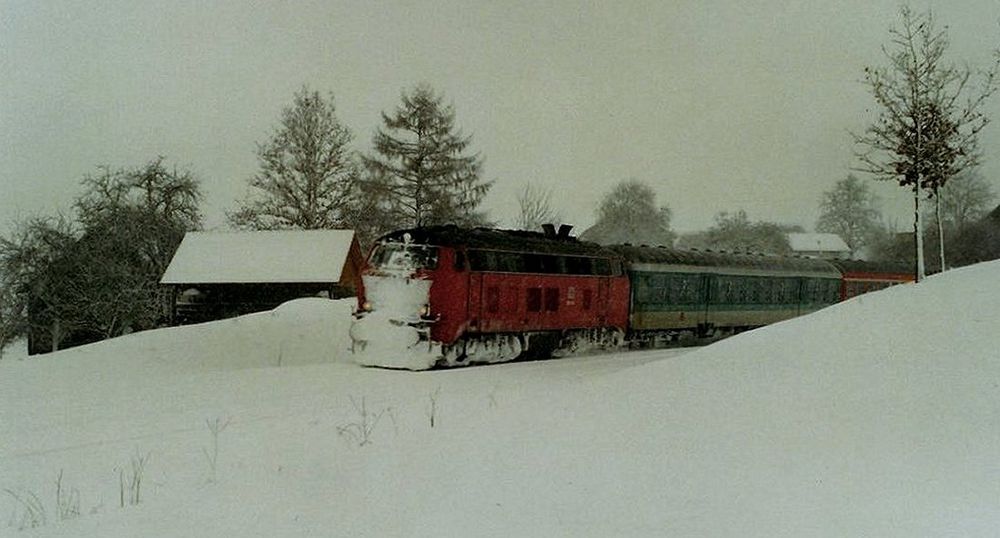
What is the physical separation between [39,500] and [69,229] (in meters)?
35.9

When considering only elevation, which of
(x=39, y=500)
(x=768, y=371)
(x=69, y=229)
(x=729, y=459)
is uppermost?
(x=69, y=229)

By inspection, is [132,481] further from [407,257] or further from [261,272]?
[261,272]

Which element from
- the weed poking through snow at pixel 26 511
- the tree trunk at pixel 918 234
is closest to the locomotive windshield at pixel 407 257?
the weed poking through snow at pixel 26 511

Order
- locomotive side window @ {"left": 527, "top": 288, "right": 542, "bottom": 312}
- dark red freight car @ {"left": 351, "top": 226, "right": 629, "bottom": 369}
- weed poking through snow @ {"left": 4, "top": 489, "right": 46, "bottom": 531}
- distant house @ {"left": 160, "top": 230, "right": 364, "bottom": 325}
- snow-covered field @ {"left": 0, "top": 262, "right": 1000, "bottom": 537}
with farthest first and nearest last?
distant house @ {"left": 160, "top": 230, "right": 364, "bottom": 325}
locomotive side window @ {"left": 527, "top": 288, "right": 542, "bottom": 312}
dark red freight car @ {"left": 351, "top": 226, "right": 629, "bottom": 369}
weed poking through snow @ {"left": 4, "top": 489, "right": 46, "bottom": 531}
snow-covered field @ {"left": 0, "top": 262, "right": 1000, "bottom": 537}

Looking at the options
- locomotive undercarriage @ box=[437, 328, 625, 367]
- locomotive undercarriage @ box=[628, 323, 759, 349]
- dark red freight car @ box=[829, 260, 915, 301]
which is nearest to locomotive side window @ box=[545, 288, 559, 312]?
locomotive undercarriage @ box=[437, 328, 625, 367]

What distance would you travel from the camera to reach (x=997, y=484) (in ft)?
16.1

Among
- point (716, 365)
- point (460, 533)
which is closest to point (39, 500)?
point (460, 533)

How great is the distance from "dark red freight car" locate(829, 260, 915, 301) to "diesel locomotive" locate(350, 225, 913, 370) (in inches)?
215

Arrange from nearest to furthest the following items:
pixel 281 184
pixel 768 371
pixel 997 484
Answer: pixel 997 484 < pixel 768 371 < pixel 281 184

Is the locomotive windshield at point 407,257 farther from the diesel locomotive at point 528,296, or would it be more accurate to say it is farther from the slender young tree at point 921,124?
the slender young tree at point 921,124

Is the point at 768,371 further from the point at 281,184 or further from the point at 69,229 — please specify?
the point at 69,229

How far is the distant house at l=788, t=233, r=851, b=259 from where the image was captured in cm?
2625

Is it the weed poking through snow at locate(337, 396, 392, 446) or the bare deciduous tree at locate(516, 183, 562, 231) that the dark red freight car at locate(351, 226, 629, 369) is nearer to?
the bare deciduous tree at locate(516, 183, 562, 231)

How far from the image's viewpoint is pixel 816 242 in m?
27.5
